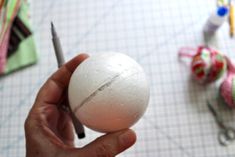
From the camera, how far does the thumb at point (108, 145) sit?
0.51 metres

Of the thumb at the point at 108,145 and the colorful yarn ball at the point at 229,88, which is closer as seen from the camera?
the thumb at the point at 108,145

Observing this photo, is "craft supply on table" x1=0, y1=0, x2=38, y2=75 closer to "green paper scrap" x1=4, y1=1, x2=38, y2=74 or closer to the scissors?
"green paper scrap" x1=4, y1=1, x2=38, y2=74

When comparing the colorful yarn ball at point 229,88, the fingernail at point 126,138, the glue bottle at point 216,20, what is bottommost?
the colorful yarn ball at point 229,88

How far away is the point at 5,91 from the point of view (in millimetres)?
818

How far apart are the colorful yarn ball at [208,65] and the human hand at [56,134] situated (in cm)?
29

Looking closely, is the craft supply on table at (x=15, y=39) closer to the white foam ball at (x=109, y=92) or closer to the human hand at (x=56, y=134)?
the human hand at (x=56, y=134)

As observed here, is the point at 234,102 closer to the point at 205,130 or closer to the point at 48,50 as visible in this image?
the point at 205,130

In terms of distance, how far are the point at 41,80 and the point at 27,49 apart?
0.32 ft

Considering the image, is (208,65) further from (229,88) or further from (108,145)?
(108,145)

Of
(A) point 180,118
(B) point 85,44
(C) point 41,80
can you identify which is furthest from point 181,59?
(C) point 41,80

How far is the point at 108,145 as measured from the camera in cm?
51

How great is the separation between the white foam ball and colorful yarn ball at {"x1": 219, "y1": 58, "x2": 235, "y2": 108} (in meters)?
0.30

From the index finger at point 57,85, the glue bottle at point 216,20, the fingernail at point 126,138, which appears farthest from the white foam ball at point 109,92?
the glue bottle at point 216,20

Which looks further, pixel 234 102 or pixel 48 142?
pixel 234 102
